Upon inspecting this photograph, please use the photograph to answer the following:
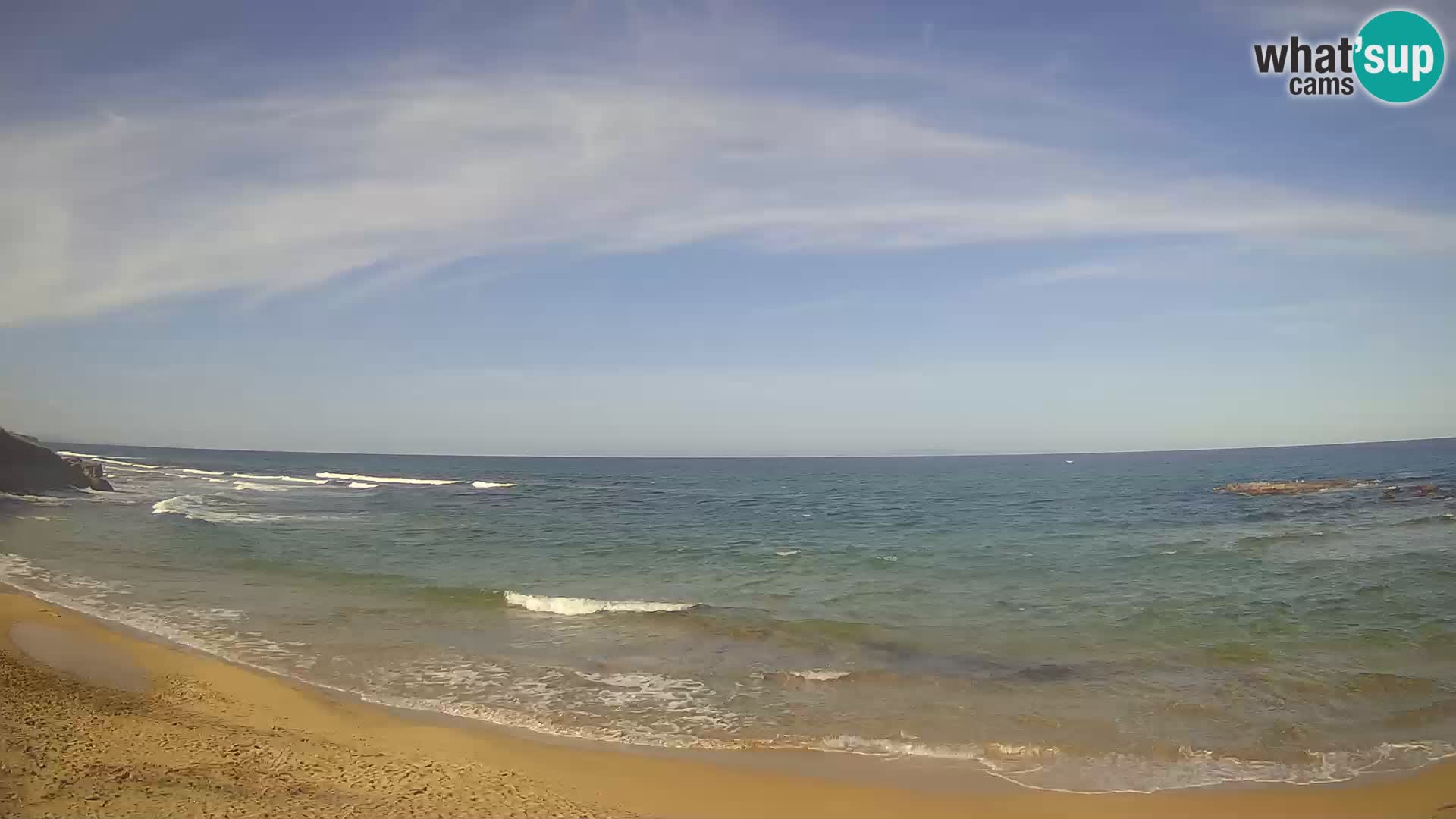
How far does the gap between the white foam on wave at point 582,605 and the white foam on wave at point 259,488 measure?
154ft

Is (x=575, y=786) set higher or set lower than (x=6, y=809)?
lower

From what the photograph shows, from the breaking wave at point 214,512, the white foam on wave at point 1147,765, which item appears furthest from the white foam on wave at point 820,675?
the breaking wave at point 214,512

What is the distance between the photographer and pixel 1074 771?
8.94 m

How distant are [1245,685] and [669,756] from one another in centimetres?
919

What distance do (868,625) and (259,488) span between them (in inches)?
2329

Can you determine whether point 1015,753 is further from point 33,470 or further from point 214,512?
point 33,470

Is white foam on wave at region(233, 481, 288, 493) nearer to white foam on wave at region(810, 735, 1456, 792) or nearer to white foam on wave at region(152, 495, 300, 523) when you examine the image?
white foam on wave at region(152, 495, 300, 523)

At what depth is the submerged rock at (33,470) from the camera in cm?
4072

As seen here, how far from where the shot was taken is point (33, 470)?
1672 inches

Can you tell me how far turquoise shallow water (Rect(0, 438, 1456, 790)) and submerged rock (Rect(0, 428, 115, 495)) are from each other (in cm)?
585

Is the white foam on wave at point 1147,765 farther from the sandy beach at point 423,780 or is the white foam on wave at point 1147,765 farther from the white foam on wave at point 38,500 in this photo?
the white foam on wave at point 38,500

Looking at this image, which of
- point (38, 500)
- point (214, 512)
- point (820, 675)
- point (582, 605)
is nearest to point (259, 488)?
point (38, 500)

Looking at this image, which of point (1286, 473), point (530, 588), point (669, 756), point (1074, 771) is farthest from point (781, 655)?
point (1286, 473)

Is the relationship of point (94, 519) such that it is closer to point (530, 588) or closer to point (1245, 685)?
point (530, 588)
